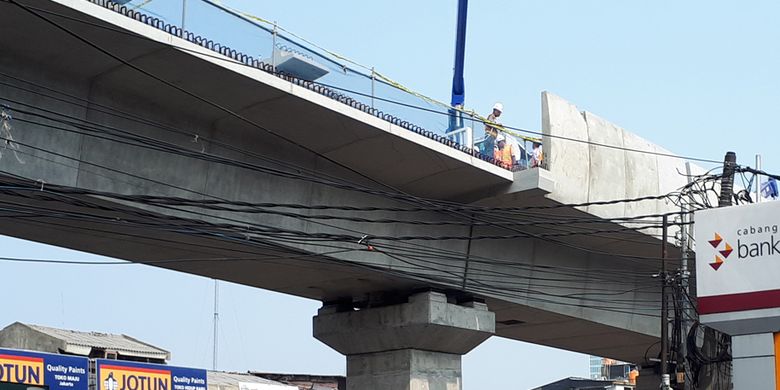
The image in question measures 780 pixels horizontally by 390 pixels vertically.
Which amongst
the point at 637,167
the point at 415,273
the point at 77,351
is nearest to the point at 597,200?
the point at 637,167

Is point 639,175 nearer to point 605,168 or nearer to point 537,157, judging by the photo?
point 605,168

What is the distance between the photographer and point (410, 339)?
24547 mm

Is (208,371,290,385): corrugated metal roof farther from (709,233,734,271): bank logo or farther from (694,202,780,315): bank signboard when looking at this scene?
(709,233,734,271): bank logo

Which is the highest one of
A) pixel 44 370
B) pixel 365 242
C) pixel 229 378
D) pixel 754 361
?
pixel 365 242

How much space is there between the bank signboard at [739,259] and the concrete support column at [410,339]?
7.94m

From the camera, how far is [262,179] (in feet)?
64.4

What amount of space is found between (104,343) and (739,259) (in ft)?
72.7

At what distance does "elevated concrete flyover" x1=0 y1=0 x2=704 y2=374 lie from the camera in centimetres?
1614

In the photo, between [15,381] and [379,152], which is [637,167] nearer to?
[379,152]

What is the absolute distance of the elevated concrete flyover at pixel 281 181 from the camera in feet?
53.0

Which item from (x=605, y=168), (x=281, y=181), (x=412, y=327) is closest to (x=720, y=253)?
(x=281, y=181)

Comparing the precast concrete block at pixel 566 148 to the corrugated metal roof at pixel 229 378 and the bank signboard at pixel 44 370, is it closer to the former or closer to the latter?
the bank signboard at pixel 44 370

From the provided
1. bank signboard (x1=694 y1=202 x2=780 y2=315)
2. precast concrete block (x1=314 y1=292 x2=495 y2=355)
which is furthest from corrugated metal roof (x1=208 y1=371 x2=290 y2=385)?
bank signboard (x1=694 y1=202 x2=780 y2=315)

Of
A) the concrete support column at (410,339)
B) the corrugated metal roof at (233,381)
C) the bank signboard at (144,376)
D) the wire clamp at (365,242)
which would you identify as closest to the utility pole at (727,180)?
the concrete support column at (410,339)
